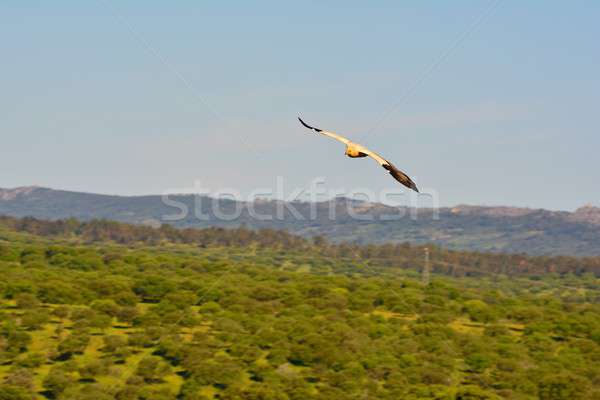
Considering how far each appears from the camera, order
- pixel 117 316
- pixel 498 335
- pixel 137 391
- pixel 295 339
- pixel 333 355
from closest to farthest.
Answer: pixel 137 391, pixel 333 355, pixel 295 339, pixel 117 316, pixel 498 335

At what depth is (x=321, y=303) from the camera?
553ft

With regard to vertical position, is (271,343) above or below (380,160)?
below

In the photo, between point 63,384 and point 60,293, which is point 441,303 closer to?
point 60,293

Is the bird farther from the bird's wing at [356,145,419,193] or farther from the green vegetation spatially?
the green vegetation

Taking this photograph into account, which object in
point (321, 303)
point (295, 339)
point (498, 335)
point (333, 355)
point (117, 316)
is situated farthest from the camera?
point (321, 303)

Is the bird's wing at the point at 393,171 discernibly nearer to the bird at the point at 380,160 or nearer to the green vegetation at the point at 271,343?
the bird at the point at 380,160

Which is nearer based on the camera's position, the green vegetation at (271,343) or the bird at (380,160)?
the bird at (380,160)

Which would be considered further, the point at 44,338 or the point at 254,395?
Answer: the point at 44,338

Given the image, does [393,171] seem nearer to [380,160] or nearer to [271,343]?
[380,160]

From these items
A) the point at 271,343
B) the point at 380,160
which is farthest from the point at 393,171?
the point at 271,343

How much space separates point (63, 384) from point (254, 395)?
21755mm

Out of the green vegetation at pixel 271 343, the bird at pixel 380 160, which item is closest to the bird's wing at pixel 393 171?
the bird at pixel 380 160

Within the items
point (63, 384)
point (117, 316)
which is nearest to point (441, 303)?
point (117, 316)

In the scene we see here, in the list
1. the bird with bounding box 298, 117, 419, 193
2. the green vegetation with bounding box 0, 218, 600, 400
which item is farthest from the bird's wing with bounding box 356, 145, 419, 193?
the green vegetation with bounding box 0, 218, 600, 400
